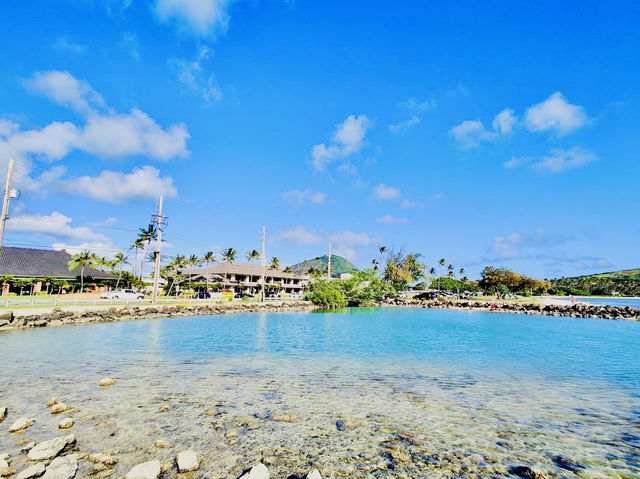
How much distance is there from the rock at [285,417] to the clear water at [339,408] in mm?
73

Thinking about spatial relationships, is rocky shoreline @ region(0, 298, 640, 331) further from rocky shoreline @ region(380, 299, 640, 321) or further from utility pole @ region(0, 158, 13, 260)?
utility pole @ region(0, 158, 13, 260)

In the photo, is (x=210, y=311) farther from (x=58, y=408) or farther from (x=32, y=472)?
(x=32, y=472)

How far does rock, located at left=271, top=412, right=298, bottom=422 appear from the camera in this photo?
8273mm

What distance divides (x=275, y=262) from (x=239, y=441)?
115m

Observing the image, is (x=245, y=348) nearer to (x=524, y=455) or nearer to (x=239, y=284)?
(x=524, y=455)

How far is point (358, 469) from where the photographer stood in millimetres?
5902

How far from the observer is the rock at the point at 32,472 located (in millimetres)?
5168

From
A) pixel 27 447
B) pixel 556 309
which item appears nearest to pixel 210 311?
pixel 27 447

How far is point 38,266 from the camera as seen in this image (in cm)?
6272

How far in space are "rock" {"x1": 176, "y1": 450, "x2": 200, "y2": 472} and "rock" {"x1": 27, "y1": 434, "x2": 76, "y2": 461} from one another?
7.59 feet

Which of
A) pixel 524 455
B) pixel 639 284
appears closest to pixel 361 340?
pixel 524 455

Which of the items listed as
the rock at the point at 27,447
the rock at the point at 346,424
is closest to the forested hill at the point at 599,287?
the rock at the point at 346,424

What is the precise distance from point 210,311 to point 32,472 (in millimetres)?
43394

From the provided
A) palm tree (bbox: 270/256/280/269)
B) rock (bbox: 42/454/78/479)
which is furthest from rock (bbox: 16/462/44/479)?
palm tree (bbox: 270/256/280/269)
